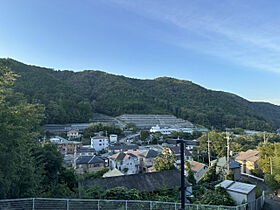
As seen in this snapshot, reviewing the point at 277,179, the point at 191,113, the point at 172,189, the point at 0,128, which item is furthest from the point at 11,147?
the point at 191,113

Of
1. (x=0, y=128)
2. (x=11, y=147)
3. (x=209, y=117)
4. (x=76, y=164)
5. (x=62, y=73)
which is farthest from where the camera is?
(x=62, y=73)

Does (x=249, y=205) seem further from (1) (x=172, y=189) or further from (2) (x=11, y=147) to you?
(2) (x=11, y=147)

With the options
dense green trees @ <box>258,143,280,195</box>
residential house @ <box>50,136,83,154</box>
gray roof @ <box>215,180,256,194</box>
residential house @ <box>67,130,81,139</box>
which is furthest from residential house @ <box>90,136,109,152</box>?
gray roof @ <box>215,180,256,194</box>

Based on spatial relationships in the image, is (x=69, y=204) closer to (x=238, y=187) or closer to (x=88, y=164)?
(x=238, y=187)

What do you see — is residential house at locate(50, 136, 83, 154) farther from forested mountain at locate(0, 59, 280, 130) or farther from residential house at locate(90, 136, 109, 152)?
forested mountain at locate(0, 59, 280, 130)

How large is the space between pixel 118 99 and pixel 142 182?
95.5 meters

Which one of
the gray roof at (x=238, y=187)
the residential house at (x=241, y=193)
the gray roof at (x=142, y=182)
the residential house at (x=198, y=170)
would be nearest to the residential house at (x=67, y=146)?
the residential house at (x=198, y=170)

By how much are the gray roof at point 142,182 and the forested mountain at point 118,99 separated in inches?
1780

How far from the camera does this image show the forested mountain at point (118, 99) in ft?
237

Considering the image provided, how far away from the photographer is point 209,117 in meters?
99.9

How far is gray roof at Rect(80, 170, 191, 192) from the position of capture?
37.9 feet

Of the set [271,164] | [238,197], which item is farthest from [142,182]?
[271,164]

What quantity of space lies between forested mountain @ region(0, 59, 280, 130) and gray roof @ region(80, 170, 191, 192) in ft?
148

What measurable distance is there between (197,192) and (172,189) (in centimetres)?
344
